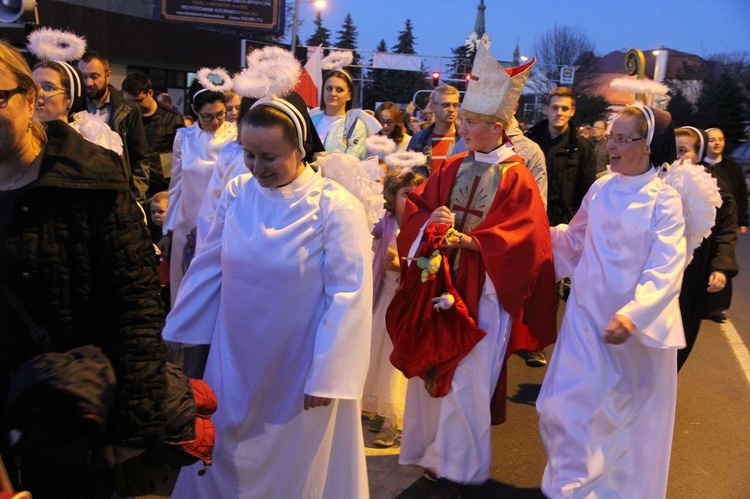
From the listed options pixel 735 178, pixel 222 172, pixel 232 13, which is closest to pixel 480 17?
pixel 232 13

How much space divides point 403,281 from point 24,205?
2805 millimetres

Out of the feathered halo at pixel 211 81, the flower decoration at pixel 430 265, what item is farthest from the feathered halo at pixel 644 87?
the feathered halo at pixel 211 81

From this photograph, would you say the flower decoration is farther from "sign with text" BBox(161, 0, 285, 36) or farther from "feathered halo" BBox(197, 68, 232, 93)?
"sign with text" BBox(161, 0, 285, 36)

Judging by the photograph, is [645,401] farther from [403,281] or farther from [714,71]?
[714,71]

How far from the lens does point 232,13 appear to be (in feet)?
123

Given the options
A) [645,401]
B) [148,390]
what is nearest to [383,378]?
[645,401]

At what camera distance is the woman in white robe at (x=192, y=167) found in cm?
664

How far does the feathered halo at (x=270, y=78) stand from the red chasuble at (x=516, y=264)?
4.43 ft

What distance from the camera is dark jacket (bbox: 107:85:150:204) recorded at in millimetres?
6316

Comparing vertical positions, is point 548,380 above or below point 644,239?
below

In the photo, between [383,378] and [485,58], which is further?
[383,378]

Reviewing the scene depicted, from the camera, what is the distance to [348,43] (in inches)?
2532

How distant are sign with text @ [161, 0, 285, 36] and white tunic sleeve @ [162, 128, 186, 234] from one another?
3074 cm

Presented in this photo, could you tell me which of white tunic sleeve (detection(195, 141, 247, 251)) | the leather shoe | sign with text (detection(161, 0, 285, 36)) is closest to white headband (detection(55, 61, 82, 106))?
white tunic sleeve (detection(195, 141, 247, 251))
